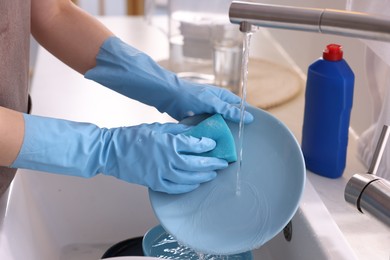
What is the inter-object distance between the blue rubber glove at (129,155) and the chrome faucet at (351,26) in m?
0.24

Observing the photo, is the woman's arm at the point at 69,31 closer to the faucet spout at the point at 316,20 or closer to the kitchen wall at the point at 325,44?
the faucet spout at the point at 316,20

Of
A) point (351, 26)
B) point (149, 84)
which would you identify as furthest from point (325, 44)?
point (351, 26)

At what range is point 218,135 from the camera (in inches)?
41.3

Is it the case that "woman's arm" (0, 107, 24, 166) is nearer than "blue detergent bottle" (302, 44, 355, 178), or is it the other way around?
"woman's arm" (0, 107, 24, 166)

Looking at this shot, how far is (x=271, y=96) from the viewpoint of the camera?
1.62 metres

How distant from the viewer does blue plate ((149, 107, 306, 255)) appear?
3.28 ft

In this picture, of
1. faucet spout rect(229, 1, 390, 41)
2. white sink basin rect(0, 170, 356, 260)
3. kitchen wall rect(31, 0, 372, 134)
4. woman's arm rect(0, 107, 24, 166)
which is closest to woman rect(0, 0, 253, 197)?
woman's arm rect(0, 107, 24, 166)

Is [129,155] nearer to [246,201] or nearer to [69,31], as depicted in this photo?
[246,201]

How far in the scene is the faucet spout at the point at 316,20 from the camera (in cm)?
79

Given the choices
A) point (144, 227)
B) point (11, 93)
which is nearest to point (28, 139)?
point (11, 93)

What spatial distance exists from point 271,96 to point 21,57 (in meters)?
0.71

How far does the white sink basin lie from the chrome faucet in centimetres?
29

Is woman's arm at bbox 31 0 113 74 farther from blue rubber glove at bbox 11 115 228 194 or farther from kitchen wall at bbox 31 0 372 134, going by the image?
kitchen wall at bbox 31 0 372 134

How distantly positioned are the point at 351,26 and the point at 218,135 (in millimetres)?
321
